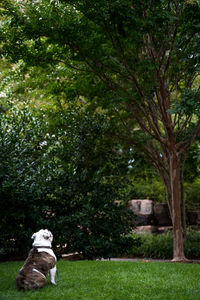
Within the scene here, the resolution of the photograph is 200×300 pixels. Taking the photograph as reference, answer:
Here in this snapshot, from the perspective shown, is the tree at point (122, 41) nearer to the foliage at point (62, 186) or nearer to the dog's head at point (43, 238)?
the foliage at point (62, 186)

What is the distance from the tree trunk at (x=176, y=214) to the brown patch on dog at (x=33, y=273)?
658cm

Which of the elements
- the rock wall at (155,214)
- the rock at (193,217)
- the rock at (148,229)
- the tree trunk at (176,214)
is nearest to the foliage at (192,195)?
the rock at (193,217)

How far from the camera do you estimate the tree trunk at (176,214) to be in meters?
10.4

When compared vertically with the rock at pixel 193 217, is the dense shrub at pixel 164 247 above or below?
below

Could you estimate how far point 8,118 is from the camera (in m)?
9.02

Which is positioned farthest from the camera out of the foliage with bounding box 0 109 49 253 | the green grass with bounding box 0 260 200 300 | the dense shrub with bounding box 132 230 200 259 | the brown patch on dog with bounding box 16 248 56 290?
the dense shrub with bounding box 132 230 200 259

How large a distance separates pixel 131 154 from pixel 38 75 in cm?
477

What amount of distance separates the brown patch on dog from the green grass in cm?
10

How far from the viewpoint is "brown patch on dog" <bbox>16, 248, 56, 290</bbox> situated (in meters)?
4.58

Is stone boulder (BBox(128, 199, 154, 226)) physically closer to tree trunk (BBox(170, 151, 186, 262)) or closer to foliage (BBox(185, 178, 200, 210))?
foliage (BBox(185, 178, 200, 210))

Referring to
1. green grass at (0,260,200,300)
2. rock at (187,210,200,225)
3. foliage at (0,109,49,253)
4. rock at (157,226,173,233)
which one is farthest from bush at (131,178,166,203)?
green grass at (0,260,200,300)

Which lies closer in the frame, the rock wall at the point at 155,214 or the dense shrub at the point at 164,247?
the dense shrub at the point at 164,247

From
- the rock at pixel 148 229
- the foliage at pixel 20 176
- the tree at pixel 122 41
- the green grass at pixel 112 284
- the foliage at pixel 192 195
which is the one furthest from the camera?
the foliage at pixel 192 195

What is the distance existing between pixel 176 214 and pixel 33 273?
683 centimetres
